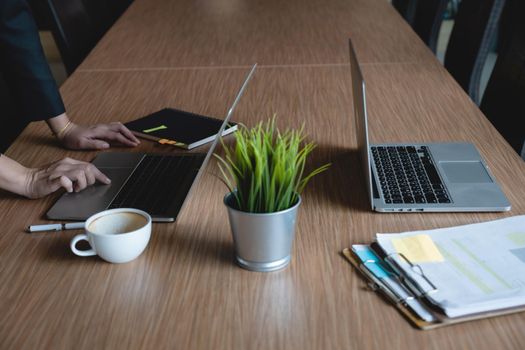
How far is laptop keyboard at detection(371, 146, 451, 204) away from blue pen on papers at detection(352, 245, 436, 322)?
0.61 ft

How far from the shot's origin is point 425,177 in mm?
1215

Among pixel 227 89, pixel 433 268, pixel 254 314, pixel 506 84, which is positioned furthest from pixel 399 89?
pixel 254 314

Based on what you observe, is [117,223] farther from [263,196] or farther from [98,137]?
[98,137]

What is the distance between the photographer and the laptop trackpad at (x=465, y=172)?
1.21 meters

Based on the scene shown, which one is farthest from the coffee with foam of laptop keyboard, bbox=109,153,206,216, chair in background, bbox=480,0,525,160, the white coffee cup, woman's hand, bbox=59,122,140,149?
chair in background, bbox=480,0,525,160

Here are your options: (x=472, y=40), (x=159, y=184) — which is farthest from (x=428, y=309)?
(x=472, y=40)

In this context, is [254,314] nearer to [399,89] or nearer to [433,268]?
[433,268]

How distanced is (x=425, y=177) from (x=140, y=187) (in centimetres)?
59

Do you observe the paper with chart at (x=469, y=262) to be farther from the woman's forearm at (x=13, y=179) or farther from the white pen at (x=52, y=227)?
the woman's forearm at (x=13, y=179)

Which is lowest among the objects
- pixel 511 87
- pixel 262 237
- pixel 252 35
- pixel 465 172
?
Answer: pixel 252 35

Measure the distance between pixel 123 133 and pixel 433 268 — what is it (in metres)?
0.86

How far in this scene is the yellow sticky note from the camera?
3.09 feet

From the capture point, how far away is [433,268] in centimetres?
92

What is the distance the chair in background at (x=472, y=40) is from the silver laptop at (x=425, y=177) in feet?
3.07
